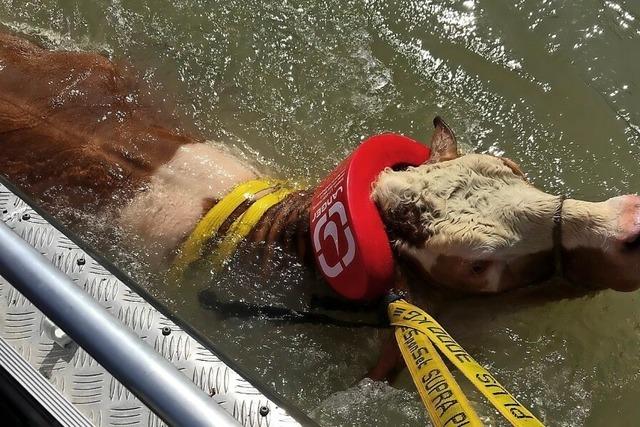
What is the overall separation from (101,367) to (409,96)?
3.04 meters

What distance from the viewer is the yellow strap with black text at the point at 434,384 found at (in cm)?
218

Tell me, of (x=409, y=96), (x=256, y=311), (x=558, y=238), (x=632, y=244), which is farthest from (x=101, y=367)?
(x=409, y=96)

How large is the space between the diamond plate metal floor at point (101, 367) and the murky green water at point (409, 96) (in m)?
1.06

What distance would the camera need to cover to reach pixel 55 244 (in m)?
2.70

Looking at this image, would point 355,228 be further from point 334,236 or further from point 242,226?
point 242,226

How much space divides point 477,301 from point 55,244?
175cm

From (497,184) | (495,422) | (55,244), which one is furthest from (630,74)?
(55,244)

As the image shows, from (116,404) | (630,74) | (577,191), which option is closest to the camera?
(116,404)

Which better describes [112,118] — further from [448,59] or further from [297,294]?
[448,59]

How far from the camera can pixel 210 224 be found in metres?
3.59

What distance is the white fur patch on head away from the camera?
274 centimetres

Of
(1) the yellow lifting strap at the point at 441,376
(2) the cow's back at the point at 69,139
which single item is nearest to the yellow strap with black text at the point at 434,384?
(1) the yellow lifting strap at the point at 441,376

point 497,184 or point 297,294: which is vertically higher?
point 497,184

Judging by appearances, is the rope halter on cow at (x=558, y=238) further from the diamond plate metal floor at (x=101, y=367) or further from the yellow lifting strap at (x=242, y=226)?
the yellow lifting strap at (x=242, y=226)
